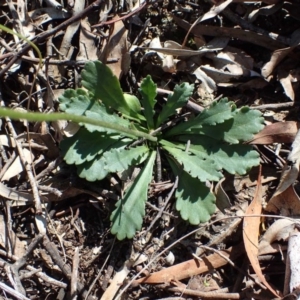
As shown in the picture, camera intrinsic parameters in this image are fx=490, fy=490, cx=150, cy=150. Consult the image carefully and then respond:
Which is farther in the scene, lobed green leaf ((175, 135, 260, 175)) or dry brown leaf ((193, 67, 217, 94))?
dry brown leaf ((193, 67, 217, 94))

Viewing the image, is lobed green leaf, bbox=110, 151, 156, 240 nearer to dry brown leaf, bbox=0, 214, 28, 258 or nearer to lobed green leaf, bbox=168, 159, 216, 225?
lobed green leaf, bbox=168, 159, 216, 225

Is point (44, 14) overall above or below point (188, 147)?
above

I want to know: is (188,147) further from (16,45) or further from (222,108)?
(16,45)

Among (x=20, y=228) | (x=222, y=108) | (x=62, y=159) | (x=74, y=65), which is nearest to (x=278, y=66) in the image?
(x=222, y=108)

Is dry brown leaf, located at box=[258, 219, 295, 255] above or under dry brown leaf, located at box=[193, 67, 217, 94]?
under

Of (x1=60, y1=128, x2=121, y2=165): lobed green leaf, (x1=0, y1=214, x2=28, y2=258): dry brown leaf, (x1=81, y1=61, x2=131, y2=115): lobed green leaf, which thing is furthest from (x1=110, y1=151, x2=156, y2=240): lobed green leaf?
(x1=0, y1=214, x2=28, y2=258): dry brown leaf

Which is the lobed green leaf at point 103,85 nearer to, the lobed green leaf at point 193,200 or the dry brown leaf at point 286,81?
the lobed green leaf at point 193,200

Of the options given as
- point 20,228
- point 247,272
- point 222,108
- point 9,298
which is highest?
point 222,108
